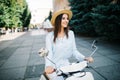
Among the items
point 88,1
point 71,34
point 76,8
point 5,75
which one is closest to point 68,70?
point 71,34

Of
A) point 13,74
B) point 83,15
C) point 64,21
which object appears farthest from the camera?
point 83,15

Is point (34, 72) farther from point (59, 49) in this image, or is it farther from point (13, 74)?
point (59, 49)

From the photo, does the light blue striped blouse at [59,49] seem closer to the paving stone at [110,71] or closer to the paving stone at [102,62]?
the paving stone at [110,71]

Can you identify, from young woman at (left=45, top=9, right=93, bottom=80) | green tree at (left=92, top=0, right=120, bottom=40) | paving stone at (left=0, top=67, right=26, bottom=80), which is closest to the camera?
young woman at (left=45, top=9, right=93, bottom=80)

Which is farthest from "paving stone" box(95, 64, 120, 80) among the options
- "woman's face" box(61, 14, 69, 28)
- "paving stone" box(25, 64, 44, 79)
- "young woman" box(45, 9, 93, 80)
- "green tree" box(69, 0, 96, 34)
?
"green tree" box(69, 0, 96, 34)

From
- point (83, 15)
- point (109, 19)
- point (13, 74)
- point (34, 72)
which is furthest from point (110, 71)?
point (83, 15)

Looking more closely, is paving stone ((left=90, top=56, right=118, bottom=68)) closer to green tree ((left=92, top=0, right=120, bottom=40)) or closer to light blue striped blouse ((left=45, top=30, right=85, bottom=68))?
green tree ((left=92, top=0, right=120, bottom=40))

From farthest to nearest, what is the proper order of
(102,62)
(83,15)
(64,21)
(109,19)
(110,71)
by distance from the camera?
1. (83,15)
2. (109,19)
3. (102,62)
4. (110,71)
5. (64,21)

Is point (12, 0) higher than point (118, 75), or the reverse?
point (12, 0)

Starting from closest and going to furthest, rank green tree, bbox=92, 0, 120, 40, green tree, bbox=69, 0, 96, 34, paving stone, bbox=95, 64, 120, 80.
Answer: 1. paving stone, bbox=95, 64, 120, 80
2. green tree, bbox=92, 0, 120, 40
3. green tree, bbox=69, 0, 96, 34

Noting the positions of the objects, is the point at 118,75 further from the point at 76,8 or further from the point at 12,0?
the point at 12,0

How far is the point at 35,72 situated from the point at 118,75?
292cm

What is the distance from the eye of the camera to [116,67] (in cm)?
667

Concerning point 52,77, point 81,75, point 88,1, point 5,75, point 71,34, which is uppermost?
point 88,1
